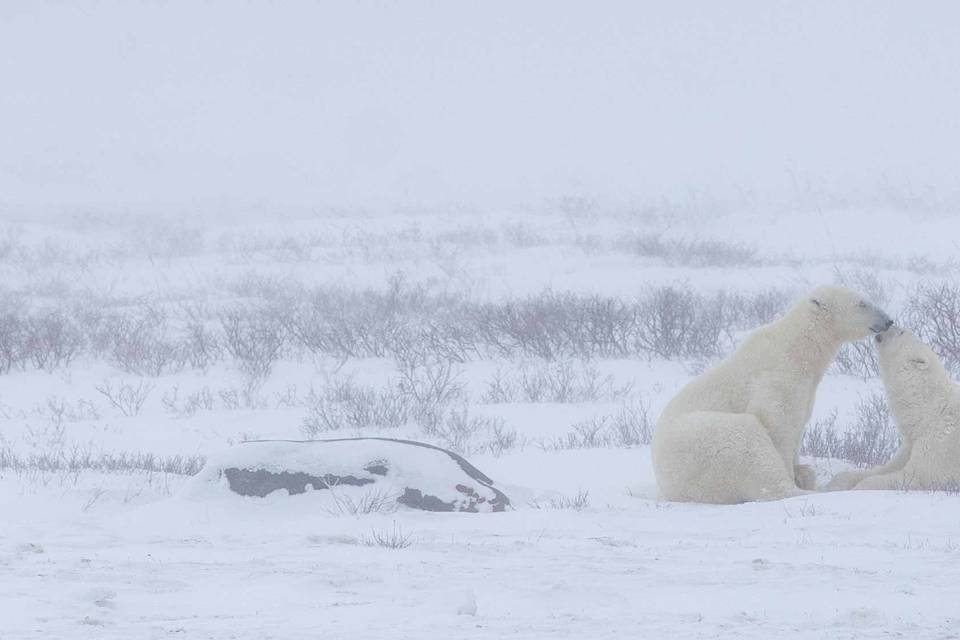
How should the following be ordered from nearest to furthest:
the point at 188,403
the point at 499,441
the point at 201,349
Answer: the point at 499,441
the point at 188,403
the point at 201,349

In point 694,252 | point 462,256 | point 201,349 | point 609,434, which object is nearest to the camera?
point 609,434

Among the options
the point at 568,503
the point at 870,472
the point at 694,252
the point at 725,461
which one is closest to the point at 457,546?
the point at 568,503

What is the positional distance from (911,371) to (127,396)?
642 cm

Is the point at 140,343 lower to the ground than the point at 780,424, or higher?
lower

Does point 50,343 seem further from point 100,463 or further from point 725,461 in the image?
point 725,461

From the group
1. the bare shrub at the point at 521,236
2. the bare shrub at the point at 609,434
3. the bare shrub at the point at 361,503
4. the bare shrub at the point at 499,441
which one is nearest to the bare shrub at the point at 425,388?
the bare shrub at the point at 499,441

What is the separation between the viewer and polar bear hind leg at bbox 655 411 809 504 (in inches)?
184

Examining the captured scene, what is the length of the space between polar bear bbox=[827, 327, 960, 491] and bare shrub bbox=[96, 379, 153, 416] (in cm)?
559

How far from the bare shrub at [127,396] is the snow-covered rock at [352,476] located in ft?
13.0

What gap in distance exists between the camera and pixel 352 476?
4.82m

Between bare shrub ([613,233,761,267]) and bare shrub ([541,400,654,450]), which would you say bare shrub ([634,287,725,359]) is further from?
bare shrub ([613,233,761,267])

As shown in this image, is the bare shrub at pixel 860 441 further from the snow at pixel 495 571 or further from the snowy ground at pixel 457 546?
the snow at pixel 495 571

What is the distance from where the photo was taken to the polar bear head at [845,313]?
4.93 meters

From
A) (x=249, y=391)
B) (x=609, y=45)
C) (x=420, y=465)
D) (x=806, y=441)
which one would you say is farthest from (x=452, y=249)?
(x=609, y=45)
